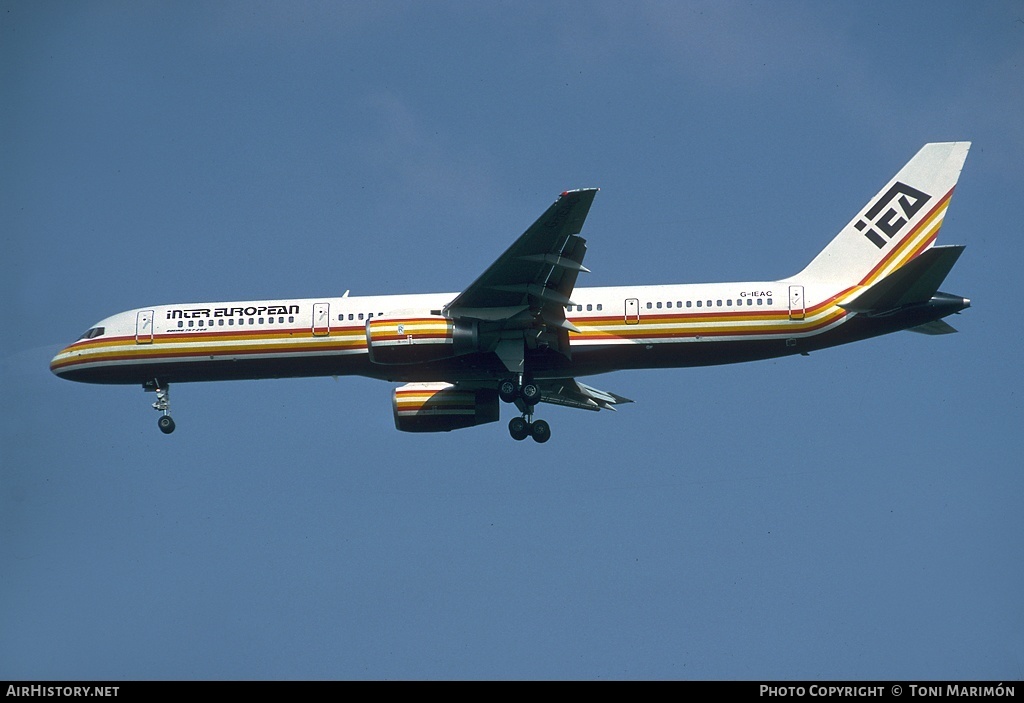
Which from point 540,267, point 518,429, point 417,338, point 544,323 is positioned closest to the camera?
point 540,267

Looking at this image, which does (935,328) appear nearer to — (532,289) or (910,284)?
(910,284)

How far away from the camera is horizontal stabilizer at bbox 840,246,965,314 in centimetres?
3750

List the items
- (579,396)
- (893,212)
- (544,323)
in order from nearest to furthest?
(544,323), (893,212), (579,396)

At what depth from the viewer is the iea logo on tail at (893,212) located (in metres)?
42.9

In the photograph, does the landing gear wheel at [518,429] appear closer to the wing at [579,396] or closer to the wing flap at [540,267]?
the wing at [579,396]

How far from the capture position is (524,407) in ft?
143

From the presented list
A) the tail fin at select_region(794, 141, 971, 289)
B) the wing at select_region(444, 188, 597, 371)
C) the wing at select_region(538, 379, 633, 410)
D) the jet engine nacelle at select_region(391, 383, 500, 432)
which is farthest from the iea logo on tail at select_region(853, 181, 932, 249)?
the jet engine nacelle at select_region(391, 383, 500, 432)

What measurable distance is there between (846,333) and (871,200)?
17.7 ft

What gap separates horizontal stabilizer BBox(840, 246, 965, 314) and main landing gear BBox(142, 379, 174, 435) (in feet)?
72.8

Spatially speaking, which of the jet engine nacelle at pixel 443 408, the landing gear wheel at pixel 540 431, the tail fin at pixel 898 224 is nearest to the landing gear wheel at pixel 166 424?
the jet engine nacelle at pixel 443 408

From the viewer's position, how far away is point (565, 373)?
141ft

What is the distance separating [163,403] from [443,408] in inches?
368

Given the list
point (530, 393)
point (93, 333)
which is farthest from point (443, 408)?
point (93, 333)

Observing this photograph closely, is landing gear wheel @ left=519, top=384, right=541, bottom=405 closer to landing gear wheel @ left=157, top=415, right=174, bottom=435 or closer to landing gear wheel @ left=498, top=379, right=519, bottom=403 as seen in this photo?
landing gear wheel @ left=498, top=379, right=519, bottom=403
